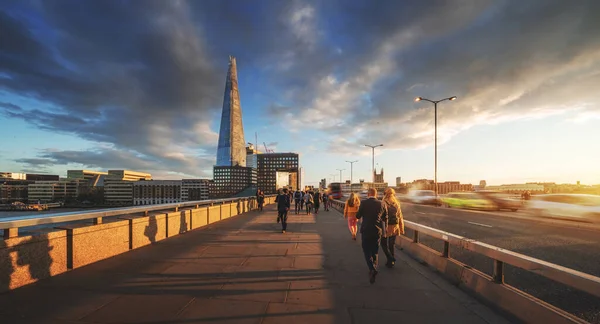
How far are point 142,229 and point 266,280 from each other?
505 centimetres

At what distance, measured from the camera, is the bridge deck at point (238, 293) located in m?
4.06

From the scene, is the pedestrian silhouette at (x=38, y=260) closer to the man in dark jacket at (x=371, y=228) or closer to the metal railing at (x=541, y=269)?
the man in dark jacket at (x=371, y=228)

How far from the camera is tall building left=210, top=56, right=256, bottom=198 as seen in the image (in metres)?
144

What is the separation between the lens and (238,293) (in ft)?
16.4

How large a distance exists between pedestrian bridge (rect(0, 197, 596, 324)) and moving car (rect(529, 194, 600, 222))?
1537cm

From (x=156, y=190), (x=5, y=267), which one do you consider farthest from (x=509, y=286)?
(x=156, y=190)

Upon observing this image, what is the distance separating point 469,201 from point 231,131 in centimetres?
15002

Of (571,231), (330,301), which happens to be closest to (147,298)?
(330,301)

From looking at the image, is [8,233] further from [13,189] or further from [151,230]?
[13,189]

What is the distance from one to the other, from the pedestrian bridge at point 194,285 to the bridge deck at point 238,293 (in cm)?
2

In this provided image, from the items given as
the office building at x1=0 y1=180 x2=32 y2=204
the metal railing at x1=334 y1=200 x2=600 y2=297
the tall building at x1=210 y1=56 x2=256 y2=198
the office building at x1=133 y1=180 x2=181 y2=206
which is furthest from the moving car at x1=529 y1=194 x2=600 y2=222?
the tall building at x1=210 y1=56 x2=256 y2=198

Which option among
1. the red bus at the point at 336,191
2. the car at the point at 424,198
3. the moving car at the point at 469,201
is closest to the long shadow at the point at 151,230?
the moving car at the point at 469,201

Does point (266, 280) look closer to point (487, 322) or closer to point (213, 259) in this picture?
point (213, 259)

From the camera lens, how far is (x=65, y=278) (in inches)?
218
